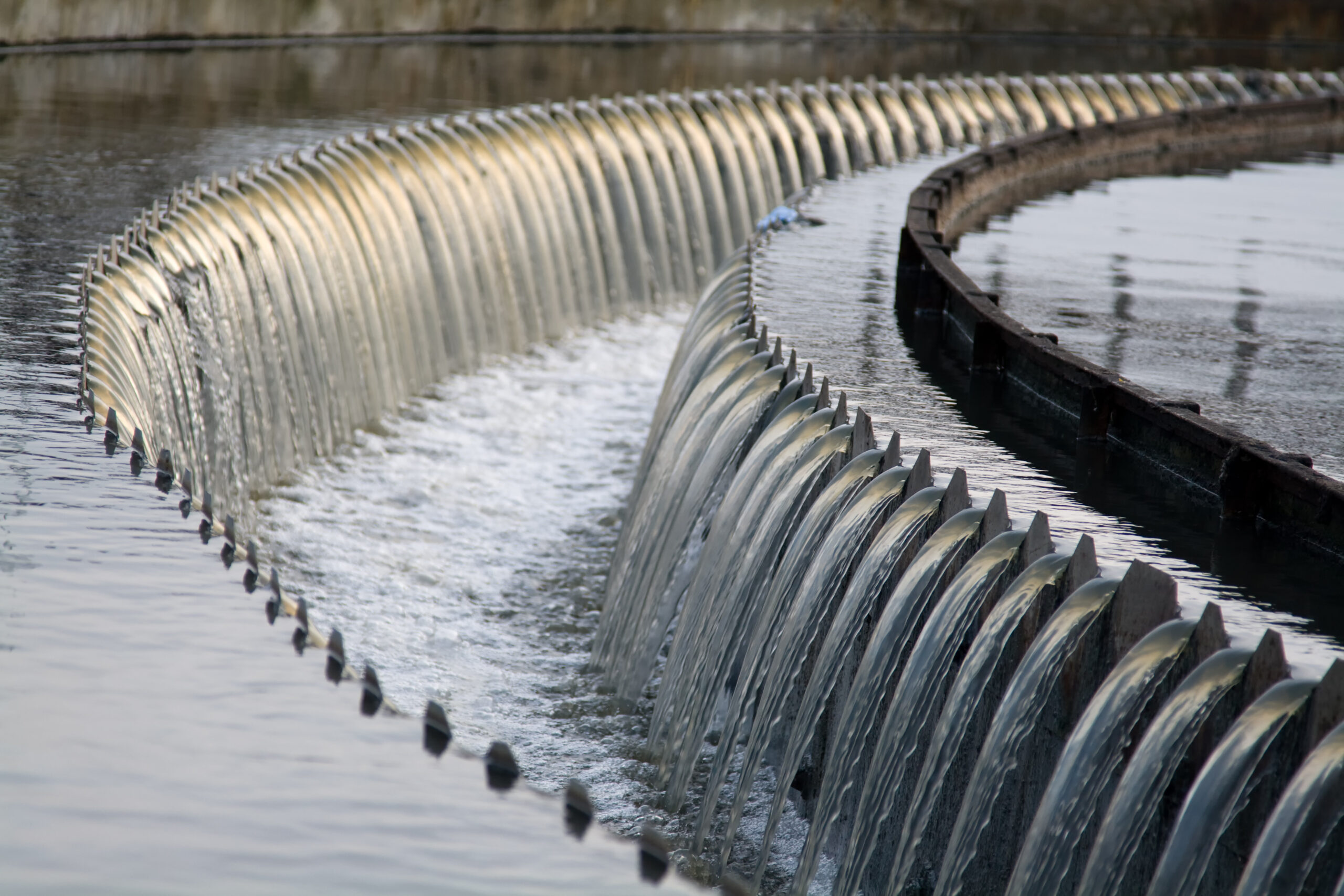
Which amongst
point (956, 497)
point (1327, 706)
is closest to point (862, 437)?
point (956, 497)

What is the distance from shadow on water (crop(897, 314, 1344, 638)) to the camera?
4.87 metres

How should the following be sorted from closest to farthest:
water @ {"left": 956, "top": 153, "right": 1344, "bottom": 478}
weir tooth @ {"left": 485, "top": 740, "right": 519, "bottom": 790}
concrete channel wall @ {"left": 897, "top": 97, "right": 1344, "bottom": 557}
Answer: weir tooth @ {"left": 485, "top": 740, "right": 519, "bottom": 790} < concrete channel wall @ {"left": 897, "top": 97, "right": 1344, "bottom": 557} < water @ {"left": 956, "top": 153, "right": 1344, "bottom": 478}

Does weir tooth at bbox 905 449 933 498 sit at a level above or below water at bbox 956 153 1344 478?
below

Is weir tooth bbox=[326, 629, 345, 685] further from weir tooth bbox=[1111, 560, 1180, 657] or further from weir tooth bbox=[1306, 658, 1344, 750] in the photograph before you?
weir tooth bbox=[1306, 658, 1344, 750]

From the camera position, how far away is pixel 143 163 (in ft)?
42.8

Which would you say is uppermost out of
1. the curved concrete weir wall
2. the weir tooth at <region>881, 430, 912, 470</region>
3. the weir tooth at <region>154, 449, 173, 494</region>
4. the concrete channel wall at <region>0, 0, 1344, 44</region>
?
the concrete channel wall at <region>0, 0, 1344, 44</region>

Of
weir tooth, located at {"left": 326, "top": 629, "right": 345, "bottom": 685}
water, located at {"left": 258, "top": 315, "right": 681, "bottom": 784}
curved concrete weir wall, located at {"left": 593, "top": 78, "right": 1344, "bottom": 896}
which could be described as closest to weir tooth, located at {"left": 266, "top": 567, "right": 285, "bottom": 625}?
weir tooth, located at {"left": 326, "top": 629, "right": 345, "bottom": 685}

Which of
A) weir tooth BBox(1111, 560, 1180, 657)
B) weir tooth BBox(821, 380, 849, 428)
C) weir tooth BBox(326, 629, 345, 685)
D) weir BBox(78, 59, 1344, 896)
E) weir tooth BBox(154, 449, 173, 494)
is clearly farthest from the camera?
weir tooth BBox(821, 380, 849, 428)

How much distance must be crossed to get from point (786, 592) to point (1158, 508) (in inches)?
55.1

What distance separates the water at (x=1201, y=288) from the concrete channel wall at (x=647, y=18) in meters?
14.7

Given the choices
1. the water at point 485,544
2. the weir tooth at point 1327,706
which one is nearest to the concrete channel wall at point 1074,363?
the weir tooth at point 1327,706

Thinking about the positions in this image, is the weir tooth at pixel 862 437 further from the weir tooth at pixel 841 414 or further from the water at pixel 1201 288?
the water at pixel 1201 288

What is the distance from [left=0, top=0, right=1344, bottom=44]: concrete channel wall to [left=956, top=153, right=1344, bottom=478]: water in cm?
1469

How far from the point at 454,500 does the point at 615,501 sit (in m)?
1.05
